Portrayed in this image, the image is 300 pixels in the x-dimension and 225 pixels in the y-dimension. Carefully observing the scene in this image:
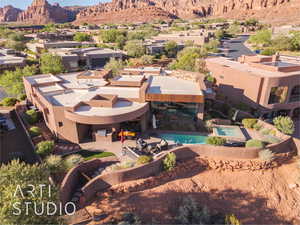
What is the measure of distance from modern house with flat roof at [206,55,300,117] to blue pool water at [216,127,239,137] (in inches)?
330

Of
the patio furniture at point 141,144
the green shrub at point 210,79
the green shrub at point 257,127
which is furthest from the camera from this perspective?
the green shrub at point 210,79

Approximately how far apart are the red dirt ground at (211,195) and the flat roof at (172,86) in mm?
8769

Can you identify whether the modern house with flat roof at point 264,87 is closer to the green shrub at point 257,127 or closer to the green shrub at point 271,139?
the green shrub at point 257,127

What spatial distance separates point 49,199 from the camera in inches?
430

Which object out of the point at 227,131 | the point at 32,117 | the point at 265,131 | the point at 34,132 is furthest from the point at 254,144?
the point at 32,117

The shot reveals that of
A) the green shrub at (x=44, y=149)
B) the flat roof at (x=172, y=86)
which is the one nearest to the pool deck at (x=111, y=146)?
the green shrub at (x=44, y=149)

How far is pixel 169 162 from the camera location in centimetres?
1852

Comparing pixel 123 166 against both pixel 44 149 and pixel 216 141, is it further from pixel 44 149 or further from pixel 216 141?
pixel 216 141

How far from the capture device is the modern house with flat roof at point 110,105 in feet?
68.5

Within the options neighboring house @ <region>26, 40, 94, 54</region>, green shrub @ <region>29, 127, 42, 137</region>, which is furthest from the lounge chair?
Result: neighboring house @ <region>26, 40, 94, 54</region>

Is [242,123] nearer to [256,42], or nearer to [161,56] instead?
[161,56]

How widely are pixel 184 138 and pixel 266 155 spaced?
323 inches

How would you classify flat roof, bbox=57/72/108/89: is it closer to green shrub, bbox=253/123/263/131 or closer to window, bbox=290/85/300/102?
green shrub, bbox=253/123/263/131

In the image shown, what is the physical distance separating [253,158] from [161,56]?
4744 centimetres
